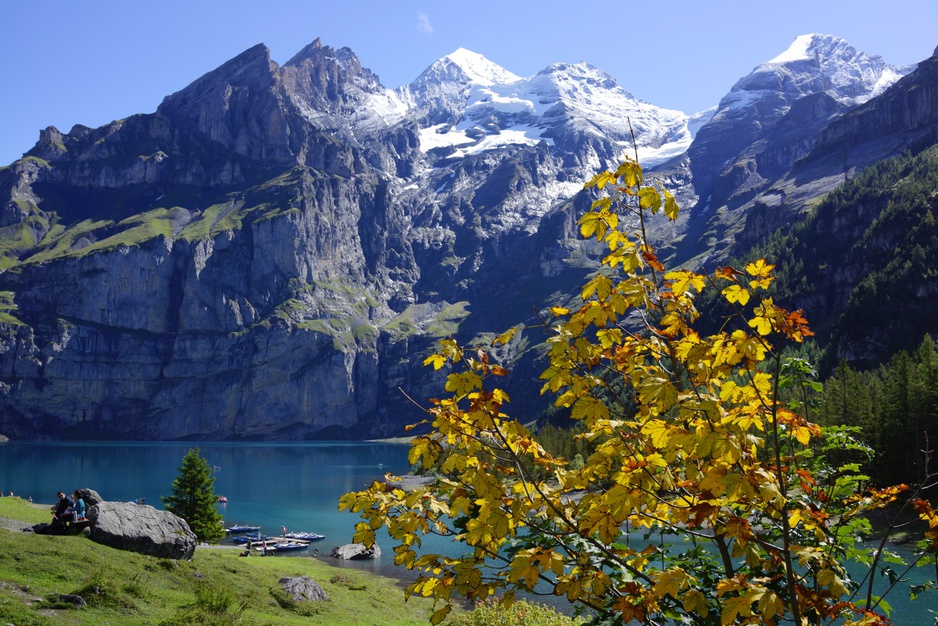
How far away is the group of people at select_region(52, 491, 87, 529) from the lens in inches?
1185

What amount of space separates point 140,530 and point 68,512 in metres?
3.16

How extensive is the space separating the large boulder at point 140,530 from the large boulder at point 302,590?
16.7 ft

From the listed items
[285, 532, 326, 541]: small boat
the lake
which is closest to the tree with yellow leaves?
the lake

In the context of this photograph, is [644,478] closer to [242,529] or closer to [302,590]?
[302,590]

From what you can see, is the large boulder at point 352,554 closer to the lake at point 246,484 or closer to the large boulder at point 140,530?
the lake at point 246,484

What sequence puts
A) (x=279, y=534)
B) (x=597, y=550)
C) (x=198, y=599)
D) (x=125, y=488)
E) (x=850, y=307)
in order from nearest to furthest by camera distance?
1. (x=597, y=550)
2. (x=198, y=599)
3. (x=279, y=534)
4. (x=125, y=488)
5. (x=850, y=307)

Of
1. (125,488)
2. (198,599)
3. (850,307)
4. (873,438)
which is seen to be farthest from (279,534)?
(850,307)

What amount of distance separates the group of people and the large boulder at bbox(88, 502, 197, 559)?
0.49 m

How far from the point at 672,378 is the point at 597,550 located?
1.53m

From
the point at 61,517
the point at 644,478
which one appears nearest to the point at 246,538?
the point at 61,517

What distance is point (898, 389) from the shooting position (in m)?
75.3

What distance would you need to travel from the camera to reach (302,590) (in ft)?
112

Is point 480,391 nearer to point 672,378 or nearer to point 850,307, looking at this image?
point 672,378

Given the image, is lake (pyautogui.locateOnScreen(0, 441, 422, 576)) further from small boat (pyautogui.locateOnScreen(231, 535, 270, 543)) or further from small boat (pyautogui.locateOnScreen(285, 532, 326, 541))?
small boat (pyautogui.locateOnScreen(231, 535, 270, 543))
